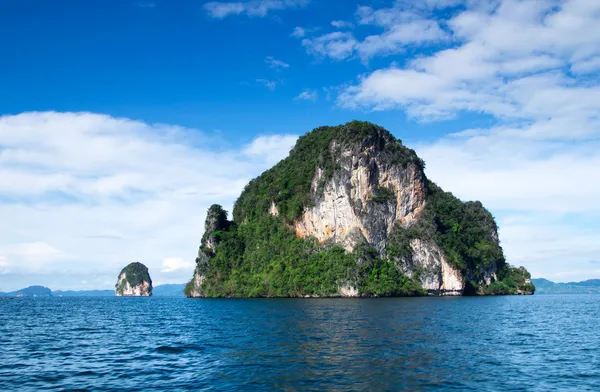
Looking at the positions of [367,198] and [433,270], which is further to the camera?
[367,198]

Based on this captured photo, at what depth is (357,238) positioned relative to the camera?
333 ft

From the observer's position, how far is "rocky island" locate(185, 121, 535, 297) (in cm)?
10100

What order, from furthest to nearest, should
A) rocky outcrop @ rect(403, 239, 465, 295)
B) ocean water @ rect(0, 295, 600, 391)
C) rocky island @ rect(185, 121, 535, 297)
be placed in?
rocky outcrop @ rect(403, 239, 465, 295) → rocky island @ rect(185, 121, 535, 297) → ocean water @ rect(0, 295, 600, 391)

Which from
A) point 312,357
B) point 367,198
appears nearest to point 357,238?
point 367,198

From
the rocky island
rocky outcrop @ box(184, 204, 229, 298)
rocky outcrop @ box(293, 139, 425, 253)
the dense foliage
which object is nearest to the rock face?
rocky outcrop @ box(293, 139, 425, 253)

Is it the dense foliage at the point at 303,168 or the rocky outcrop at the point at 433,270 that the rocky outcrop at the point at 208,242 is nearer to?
the dense foliage at the point at 303,168

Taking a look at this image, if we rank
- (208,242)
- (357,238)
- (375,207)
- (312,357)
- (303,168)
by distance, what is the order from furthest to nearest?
(303,168)
(208,242)
(375,207)
(357,238)
(312,357)

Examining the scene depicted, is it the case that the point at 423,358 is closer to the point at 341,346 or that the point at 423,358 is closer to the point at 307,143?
the point at 341,346

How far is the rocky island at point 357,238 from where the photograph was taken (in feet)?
331

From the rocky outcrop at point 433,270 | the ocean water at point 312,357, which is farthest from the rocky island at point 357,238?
the ocean water at point 312,357

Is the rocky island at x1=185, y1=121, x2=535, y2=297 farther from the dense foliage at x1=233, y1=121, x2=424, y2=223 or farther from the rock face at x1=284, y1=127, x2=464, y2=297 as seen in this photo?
the dense foliage at x1=233, y1=121, x2=424, y2=223

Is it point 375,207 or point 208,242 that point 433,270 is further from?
point 208,242

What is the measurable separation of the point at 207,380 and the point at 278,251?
96.7 m

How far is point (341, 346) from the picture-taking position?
92.4 ft
